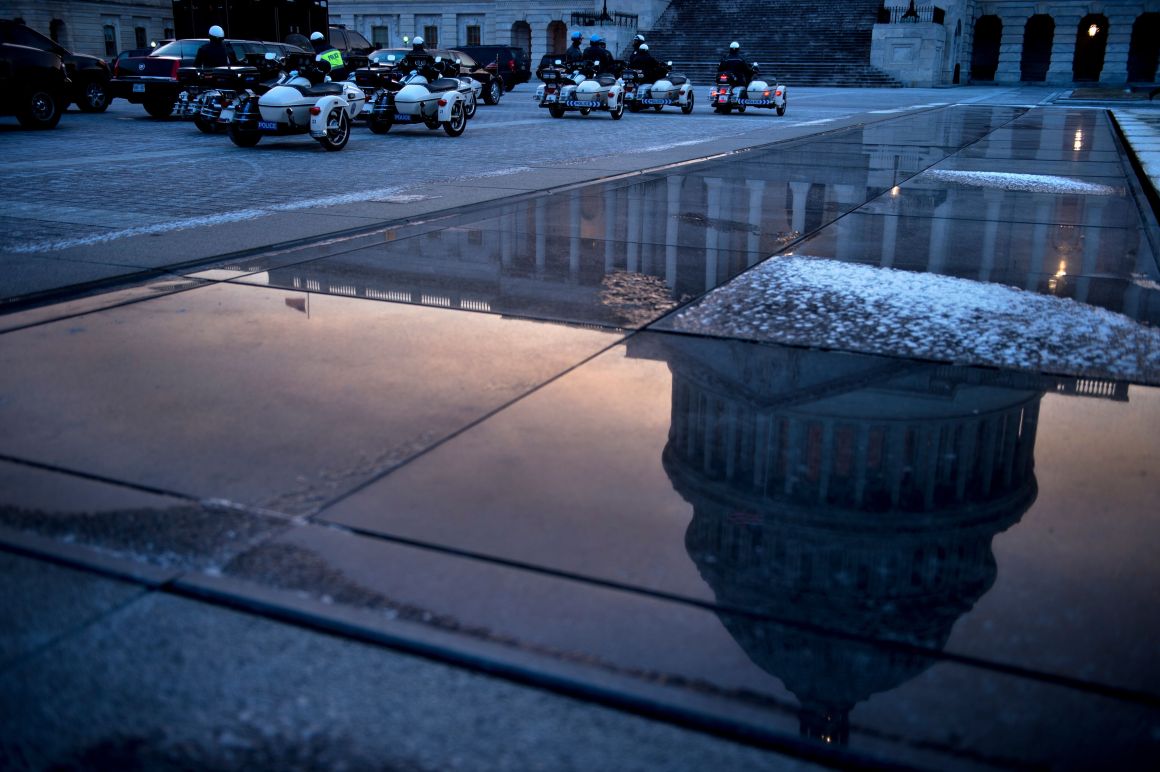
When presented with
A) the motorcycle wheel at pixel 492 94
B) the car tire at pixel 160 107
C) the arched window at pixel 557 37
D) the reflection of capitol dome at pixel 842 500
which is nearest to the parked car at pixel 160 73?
the car tire at pixel 160 107

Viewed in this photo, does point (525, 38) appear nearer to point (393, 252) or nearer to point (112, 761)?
point (393, 252)

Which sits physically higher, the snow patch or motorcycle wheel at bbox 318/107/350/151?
motorcycle wheel at bbox 318/107/350/151

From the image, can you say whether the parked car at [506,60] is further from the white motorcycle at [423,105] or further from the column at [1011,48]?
the column at [1011,48]

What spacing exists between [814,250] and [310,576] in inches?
206

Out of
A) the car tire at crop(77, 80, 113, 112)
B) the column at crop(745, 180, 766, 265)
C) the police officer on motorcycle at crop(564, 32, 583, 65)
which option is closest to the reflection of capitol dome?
the column at crop(745, 180, 766, 265)

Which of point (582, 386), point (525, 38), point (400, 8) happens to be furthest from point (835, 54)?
point (582, 386)

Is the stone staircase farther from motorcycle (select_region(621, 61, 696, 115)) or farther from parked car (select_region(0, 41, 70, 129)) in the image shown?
parked car (select_region(0, 41, 70, 129))

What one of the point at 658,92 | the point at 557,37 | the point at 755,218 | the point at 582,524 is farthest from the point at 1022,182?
the point at 557,37

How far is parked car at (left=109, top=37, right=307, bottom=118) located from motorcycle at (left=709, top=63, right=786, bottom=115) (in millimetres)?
10985

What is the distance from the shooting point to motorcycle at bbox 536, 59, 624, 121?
74.9 feet

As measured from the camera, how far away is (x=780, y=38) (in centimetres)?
5516

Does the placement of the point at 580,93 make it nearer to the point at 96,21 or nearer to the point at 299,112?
the point at 299,112

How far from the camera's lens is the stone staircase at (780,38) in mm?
50969

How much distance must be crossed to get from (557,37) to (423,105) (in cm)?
6247
